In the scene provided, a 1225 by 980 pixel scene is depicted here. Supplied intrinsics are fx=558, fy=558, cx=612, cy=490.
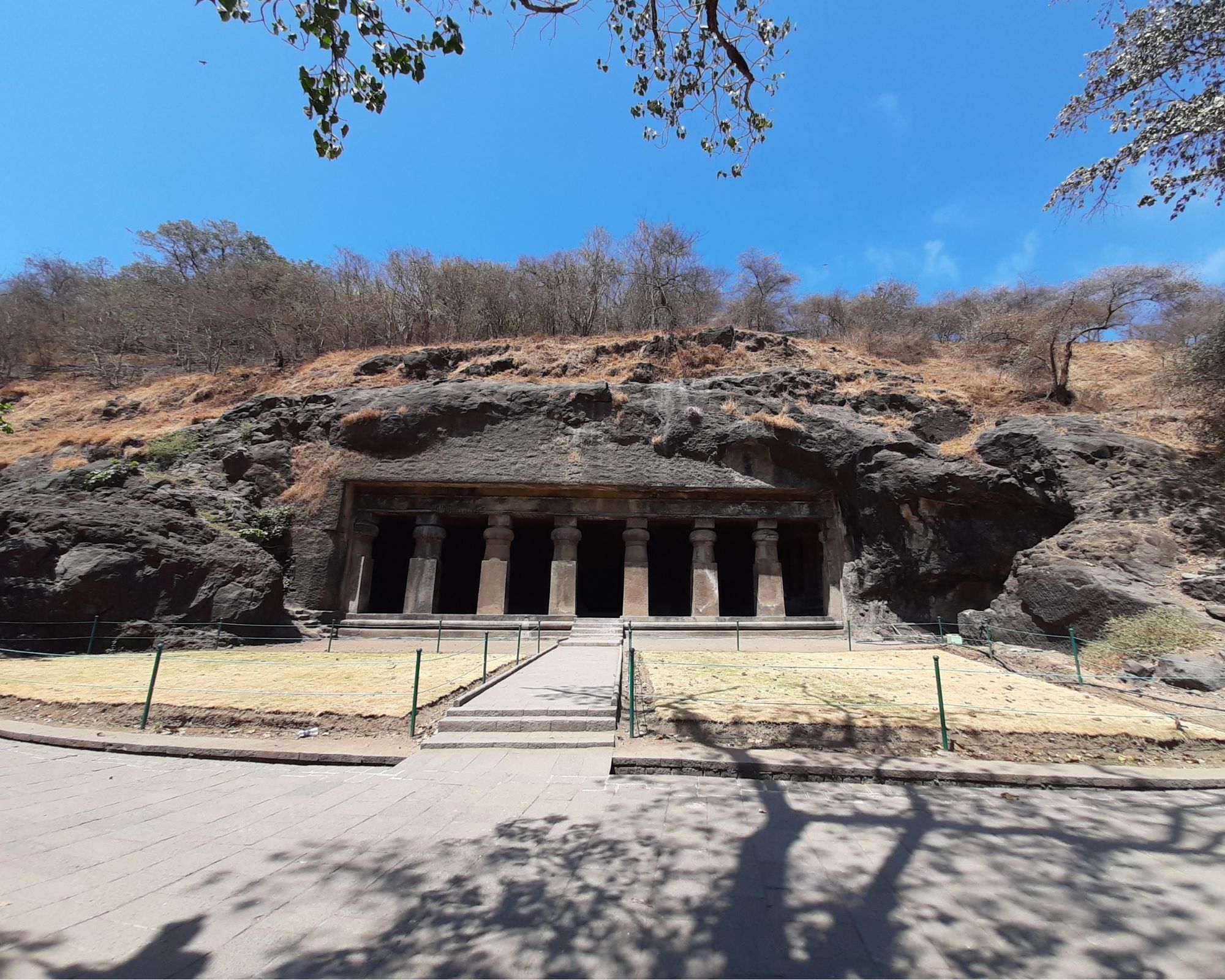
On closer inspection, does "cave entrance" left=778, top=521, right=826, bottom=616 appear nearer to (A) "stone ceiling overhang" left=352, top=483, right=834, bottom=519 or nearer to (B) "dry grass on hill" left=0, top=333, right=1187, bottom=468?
(A) "stone ceiling overhang" left=352, top=483, right=834, bottom=519

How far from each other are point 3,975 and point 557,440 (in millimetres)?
14025

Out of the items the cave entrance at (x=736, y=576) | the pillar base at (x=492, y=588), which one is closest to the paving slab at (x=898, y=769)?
the pillar base at (x=492, y=588)

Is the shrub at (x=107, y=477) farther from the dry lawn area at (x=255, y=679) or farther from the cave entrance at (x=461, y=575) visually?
the cave entrance at (x=461, y=575)

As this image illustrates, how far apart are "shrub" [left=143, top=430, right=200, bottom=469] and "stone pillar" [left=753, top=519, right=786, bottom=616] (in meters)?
16.6

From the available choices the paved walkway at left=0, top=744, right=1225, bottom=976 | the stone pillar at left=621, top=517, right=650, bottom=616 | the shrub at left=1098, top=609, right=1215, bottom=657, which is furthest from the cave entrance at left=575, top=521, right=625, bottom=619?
the paved walkway at left=0, top=744, right=1225, bottom=976

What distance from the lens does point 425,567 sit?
51.9 ft

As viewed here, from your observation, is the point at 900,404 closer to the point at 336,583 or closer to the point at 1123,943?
the point at 1123,943

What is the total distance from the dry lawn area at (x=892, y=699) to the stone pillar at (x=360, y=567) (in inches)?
378

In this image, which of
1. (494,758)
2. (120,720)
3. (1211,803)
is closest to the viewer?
(1211,803)

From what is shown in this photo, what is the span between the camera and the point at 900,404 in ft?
52.0

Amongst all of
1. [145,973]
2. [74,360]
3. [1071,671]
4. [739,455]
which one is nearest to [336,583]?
[739,455]

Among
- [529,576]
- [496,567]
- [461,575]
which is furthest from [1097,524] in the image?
[461,575]

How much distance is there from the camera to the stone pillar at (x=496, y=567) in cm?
1549

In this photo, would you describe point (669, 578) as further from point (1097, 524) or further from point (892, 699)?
point (892, 699)
